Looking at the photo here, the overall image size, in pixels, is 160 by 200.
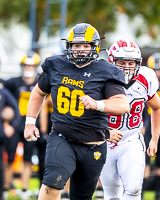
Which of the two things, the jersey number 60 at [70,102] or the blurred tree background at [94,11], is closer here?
the jersey number 60 at [70,102]

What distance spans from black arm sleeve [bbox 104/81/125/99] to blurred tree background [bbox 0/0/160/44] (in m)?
13.8

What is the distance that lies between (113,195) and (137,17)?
16.6m

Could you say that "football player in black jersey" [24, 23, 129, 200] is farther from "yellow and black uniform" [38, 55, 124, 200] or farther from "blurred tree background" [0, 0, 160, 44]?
"blurred tree background" [0, 0, 160, 44]

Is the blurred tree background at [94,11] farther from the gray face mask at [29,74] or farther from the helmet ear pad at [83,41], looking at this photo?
the helmet ear pad at [83,41]

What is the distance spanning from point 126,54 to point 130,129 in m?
0.82

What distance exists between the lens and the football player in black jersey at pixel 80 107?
15.1 ft

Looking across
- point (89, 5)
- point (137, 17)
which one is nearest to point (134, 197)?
point (89, 5)

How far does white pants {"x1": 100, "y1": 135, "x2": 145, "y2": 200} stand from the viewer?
521 cm

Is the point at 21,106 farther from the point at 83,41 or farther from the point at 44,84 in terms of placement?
the point at 83,41

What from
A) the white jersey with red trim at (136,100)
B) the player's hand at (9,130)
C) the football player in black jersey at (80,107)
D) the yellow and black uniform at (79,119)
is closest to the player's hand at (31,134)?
the football player in black jersey at (80,107)

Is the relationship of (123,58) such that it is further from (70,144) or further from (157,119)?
(70,144)

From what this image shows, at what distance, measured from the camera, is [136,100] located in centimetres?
539

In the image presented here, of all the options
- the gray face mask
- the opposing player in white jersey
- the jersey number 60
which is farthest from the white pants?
the gray face mask

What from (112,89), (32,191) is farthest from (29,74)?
(112,89)
